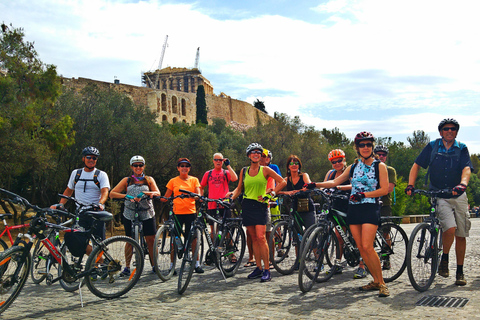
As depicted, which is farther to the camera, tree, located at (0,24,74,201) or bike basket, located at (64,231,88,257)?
tree, located at (0,24,74,201)

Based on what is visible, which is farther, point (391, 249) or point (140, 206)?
point (140, 206)

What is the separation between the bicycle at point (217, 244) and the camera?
20.8 feet

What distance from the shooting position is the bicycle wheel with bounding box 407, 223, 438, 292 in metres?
6.00

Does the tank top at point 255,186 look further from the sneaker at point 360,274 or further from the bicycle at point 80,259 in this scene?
the bicycle at point 80,259

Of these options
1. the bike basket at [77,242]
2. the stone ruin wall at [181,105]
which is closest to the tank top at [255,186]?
the bike basket at [77,242]

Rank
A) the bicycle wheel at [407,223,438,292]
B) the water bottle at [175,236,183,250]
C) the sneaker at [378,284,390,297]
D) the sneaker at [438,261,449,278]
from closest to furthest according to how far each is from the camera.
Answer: the sneaker at [378,284,390,297], the bicycle wheel at [407,223,438,292], the sneaker at [438,261,449,278], the water bottle at [175,236,183,250]

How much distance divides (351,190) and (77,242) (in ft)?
11.9

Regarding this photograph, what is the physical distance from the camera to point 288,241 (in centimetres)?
770

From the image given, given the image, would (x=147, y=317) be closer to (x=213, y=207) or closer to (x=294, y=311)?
(x=294, y=311)

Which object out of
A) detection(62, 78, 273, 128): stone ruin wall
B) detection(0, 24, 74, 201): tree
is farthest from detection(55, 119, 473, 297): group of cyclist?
detection(62, 78, 273, 128): stone ruin wall

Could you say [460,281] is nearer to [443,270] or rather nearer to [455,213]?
[443,270]

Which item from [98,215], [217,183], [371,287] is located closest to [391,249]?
[371,287]

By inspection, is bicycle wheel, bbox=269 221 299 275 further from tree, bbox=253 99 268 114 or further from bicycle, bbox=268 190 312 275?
tree, bbox=253 99 268 114

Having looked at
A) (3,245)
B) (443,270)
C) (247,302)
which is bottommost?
(247,302)
